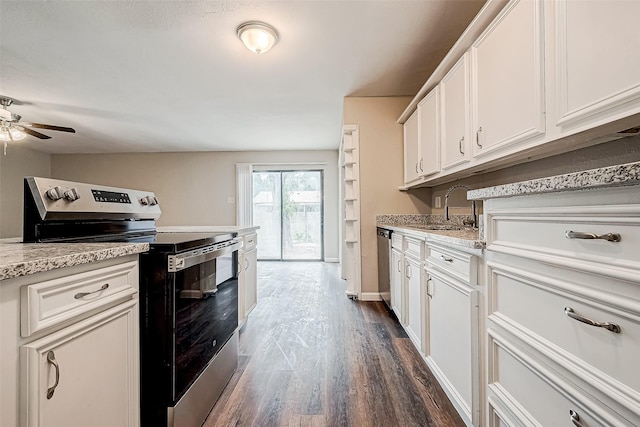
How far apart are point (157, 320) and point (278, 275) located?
3803mm

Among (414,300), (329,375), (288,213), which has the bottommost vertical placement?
(329,375)

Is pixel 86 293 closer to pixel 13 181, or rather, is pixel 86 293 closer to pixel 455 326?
pixel 455 326

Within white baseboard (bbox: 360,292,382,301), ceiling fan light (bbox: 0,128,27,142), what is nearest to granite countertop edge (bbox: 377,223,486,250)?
white baseboard (bbox: 360,292,382,301)

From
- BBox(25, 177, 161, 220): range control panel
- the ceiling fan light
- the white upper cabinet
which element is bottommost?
BBox(25, 177, 161, 220): range control panel

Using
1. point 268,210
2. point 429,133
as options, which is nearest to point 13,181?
point 268,210

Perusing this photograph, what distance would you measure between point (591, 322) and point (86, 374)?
1347 millimetres

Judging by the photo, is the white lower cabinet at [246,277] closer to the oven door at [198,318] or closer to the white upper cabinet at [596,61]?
the oven door at [198,318]

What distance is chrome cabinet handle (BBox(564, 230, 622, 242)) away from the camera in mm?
627

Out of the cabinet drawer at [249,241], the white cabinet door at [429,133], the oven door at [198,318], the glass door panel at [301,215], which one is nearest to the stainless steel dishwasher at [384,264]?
the white cabinet door at [429,133]

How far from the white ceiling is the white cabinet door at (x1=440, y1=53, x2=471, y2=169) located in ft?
1.52

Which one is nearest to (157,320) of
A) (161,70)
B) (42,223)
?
(42,223)

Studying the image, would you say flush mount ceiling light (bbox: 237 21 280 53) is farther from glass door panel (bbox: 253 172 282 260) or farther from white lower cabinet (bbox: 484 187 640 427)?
glass door panel (bbox: 253 172 282 260)

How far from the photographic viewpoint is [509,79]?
4.75 feet

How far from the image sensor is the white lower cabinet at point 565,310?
2.00ft
